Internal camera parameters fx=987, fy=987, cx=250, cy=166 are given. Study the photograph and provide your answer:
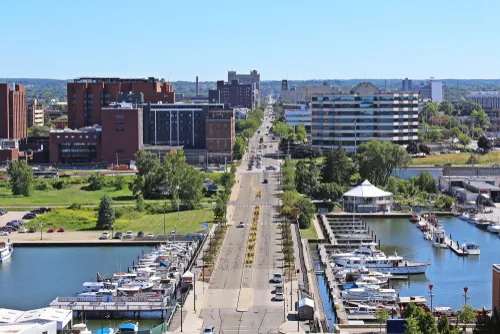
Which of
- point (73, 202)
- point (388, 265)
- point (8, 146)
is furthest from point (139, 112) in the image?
point (388, 265)

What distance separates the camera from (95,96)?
81000mm

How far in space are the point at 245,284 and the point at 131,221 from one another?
52.9 feet

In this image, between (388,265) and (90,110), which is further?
(90,110)

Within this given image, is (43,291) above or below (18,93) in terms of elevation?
below

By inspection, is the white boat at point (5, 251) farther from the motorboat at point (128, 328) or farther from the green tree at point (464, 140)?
the green tree at point (464, 140)

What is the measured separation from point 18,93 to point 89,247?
42288 mm

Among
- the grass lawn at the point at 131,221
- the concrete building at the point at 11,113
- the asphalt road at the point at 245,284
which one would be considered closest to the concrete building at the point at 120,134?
the concrete building at the point at 11,113

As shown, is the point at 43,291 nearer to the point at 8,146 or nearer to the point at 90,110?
the point at 8,146

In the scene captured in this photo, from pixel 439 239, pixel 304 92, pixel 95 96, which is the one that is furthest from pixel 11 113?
pixel 304 92

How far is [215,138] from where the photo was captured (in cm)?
7444

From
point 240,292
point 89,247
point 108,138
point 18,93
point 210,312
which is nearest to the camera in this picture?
point 210,312

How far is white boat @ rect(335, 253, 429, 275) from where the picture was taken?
3434 cm

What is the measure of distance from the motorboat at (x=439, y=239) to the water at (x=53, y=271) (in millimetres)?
11599

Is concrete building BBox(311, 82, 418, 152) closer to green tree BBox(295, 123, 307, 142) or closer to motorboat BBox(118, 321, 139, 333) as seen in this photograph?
green tree BBox(295, 123, 307, 142)
